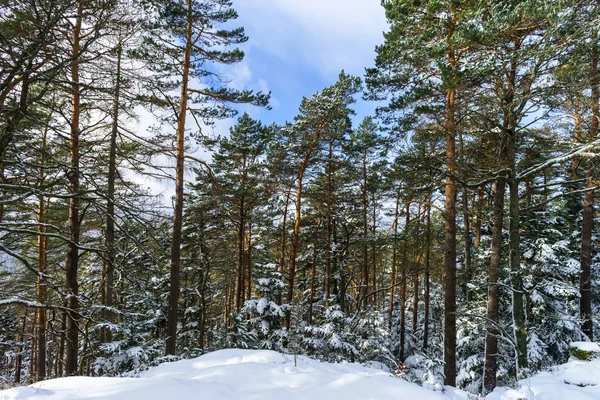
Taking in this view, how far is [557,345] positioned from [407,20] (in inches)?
499

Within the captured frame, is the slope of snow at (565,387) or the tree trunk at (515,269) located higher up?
the tree trunk at (515,269)

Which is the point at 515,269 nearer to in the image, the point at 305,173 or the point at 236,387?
the point at 236,387

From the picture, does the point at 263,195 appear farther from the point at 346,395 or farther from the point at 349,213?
the point at 346,395

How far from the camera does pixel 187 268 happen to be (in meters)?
14.6

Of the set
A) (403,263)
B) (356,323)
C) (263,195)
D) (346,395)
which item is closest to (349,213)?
(403,263)

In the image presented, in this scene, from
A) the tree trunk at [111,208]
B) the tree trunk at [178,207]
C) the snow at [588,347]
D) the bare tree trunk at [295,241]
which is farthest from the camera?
the bare tree trunk at [295,241]

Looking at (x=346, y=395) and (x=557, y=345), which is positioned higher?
(x=346, y=395)

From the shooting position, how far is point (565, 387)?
12.9 ft

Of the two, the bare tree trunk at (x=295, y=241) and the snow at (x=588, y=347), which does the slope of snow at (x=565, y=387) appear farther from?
the bare tree trunk at (x=295, y=241)

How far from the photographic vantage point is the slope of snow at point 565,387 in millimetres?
3611

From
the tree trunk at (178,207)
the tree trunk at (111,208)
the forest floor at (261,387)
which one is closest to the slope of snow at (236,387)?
the forest floor at (261,387)

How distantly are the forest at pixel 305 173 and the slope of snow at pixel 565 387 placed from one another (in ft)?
2.27

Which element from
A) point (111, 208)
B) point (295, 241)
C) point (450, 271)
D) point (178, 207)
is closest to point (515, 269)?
point (450, 271)

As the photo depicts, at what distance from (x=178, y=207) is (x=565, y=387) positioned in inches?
351
